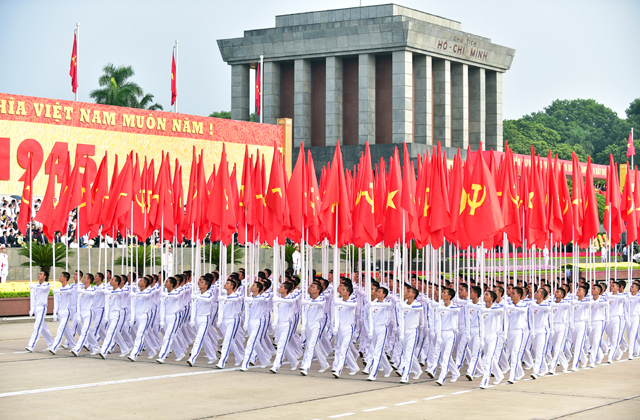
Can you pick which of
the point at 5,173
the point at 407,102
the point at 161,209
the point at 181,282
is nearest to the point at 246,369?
the point at 181,282

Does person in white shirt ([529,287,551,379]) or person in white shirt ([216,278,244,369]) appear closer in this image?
person in white shirt ([529,287,551,379])

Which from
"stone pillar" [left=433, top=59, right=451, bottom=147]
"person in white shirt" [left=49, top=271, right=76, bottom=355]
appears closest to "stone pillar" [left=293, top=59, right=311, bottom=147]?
"stone pillar" [left=433, top=59, right=451, bottom=147]

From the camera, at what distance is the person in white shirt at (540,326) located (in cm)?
1420

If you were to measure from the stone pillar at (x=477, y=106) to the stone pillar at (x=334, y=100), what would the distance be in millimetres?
9084

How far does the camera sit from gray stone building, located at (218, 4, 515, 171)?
4600cm

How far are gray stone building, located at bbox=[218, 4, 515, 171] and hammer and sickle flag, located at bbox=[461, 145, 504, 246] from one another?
29749 millimetres

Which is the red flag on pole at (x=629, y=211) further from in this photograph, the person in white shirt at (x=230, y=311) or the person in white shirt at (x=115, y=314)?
the person in white shirt at (x=115, y=314)

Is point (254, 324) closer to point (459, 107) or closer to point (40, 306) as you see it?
point (40, 306)

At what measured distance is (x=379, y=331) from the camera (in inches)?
544

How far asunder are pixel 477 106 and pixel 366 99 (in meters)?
9.20

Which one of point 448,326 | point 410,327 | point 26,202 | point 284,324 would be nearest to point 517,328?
point 448,326

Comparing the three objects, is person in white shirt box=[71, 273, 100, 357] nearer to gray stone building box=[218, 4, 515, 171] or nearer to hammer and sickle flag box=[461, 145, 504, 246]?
hammer and sickle flag box=[461, 145, 504, 246]

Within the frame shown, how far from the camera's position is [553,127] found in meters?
99.7

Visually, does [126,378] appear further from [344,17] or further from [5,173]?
[344,17]
